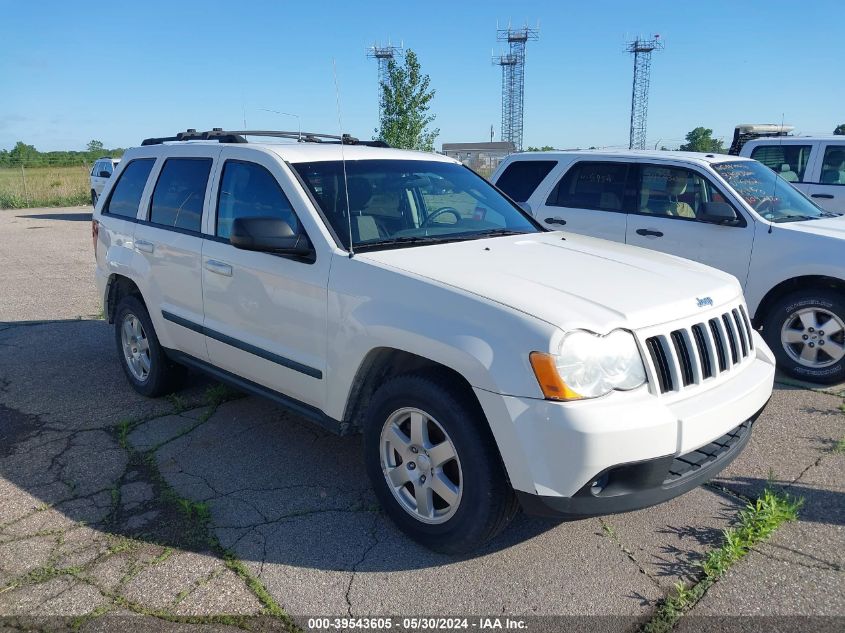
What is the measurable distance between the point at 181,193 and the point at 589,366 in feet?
10.8

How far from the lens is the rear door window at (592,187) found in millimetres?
7117

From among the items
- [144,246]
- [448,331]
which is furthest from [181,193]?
[448,331]

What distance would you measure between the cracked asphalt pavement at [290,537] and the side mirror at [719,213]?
1735 millimetres

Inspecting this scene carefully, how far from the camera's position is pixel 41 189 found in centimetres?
2938

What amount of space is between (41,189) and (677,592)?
31.7 meters

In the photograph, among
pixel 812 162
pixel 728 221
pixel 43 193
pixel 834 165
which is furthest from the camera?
pixel 43 193

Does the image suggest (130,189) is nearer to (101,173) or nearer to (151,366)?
(151,366)

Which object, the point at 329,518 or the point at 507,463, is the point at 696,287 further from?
the point at 329,518

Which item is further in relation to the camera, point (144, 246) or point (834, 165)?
point (834, 165)

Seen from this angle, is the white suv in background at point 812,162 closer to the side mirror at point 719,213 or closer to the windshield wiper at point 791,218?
the windshield wiper at point 791,218

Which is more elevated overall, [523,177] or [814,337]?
[523,177]

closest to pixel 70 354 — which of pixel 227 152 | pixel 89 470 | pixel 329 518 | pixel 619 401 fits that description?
pixel 89 470

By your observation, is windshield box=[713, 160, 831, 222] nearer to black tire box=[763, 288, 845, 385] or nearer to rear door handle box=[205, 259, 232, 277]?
black tire box=[763, 288, 845, 385]

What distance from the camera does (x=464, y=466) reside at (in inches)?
122
